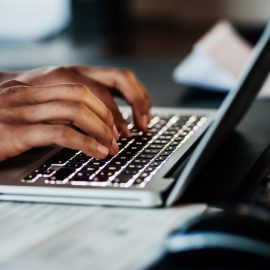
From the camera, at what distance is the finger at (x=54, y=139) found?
934mm

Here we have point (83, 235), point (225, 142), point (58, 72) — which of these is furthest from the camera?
point (58, 72)

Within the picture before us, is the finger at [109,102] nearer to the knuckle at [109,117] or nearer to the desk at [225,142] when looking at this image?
the knuckle at [109,117]

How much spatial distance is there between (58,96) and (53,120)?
3 centimetres

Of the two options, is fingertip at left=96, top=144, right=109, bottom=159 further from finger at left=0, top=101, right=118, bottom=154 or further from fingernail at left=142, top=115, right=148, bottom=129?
fingernail at left=142, top=115, right=148, bottom=129

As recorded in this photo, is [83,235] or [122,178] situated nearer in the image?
[83,235]

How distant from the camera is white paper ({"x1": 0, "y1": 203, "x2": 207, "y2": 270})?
690 mm

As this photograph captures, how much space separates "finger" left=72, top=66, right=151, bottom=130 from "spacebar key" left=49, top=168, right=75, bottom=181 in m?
0.27

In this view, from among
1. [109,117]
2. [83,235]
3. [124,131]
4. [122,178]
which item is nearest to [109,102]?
[124,131]

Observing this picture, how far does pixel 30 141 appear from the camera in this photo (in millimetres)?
951

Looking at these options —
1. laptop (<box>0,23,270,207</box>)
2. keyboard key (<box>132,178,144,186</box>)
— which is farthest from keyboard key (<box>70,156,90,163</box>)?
keyboard key (<box>132,178,144,186</box>)

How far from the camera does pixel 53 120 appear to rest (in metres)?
0.96

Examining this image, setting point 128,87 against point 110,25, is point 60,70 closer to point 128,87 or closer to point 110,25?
point 128,87

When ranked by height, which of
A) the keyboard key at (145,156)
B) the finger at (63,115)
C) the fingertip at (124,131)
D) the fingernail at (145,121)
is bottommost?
the fingernail at (145,121)

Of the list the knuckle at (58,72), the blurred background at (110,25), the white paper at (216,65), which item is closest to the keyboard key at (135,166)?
the knuckle at (58,72)
